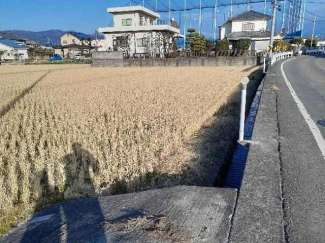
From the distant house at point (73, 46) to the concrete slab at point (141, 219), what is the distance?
187 ft

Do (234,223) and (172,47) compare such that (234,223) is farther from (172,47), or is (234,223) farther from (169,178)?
(172,47)

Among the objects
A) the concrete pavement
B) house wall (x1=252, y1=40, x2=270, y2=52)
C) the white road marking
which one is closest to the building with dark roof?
house wall (x1=252, y1=40, x2=270, y2=52)

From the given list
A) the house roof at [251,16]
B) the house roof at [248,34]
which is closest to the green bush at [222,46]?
the house roof at [248,34]

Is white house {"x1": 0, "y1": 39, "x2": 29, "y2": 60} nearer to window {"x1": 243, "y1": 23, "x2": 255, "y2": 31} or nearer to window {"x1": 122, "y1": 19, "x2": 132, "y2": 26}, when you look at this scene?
window {"x1": 122, "y1": 19, "x2": 132, "y2": 26}

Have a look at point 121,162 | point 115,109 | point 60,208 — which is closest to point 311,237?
point 60,208

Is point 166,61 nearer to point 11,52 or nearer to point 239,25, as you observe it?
point 239,25

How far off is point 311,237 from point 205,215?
2.30 ft

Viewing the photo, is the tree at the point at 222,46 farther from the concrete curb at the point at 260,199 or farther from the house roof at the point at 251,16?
the concrete curb at the point at 260,199

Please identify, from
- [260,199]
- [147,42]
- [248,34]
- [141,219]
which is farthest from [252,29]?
[141,219]

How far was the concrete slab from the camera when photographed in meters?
1.78

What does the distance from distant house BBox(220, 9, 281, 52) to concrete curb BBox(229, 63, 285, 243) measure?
1460 inches

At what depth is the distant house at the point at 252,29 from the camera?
3784 centimetres

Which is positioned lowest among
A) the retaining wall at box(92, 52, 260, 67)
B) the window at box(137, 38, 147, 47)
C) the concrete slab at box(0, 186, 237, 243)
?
the concrete slab at box(0, 186, 237, 243)

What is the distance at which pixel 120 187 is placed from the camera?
312cm
